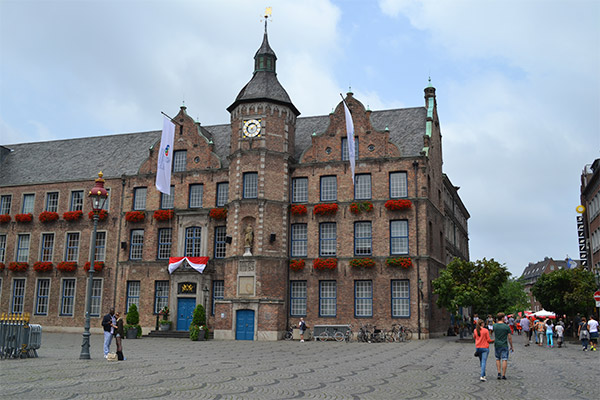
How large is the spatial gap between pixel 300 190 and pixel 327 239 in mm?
3884

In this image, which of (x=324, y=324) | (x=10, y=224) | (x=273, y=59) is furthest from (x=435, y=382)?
(x=10, y=224)

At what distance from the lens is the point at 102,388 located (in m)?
12.0

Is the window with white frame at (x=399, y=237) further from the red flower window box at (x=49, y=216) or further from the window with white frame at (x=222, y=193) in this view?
the red flower window box at (x=49, y=216)

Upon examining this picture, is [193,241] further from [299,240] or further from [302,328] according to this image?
[302,328]

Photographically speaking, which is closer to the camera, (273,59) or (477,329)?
(477,329)

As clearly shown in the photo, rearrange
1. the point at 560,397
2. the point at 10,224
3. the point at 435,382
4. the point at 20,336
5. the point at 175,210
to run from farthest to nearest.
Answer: the point at 10,224 → the point at 175,210 → the point at 20,336 → the point at 435,382 → the point at 560,397

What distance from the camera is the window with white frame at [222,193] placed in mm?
39375

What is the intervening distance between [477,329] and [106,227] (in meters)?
32.7

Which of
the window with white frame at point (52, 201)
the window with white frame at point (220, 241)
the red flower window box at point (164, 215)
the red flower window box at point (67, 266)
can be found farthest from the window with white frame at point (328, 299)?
the window with white frame at point (52, 201)

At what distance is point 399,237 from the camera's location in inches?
1404

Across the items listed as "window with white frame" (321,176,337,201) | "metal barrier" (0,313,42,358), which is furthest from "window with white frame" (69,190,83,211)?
"metal barrier" (0,313,42,358)

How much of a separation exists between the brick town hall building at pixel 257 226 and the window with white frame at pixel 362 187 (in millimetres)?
97

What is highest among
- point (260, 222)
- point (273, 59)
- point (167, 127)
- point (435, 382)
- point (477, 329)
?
point (273, 59)

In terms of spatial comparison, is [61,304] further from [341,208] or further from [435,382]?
[435,382]
